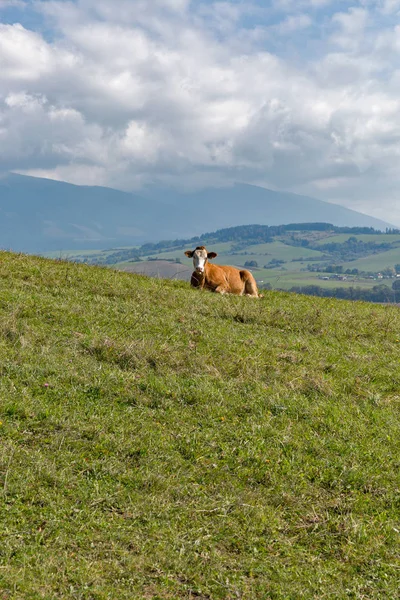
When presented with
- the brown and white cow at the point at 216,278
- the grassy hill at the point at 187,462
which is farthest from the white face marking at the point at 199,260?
the grassy hill at the point at 187,462

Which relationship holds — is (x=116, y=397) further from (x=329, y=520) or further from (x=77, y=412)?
(x=329, y=520)

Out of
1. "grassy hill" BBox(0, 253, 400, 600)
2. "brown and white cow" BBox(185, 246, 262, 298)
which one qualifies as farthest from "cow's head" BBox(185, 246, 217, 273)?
"grassy hill" BBox(0, 253, 400, 600)

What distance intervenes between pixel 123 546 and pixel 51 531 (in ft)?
2.67

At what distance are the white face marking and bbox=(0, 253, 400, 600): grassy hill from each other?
25.5 ft

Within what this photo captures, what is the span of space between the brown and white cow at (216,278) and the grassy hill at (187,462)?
7815 millimetres

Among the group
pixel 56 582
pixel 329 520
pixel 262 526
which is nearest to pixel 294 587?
pixel 262 526

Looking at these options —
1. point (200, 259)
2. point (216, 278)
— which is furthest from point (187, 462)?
point (200, 259)

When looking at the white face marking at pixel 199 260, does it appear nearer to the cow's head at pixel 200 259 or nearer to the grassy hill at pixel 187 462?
the cow's head at pixel 200 259

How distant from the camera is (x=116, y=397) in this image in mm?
9180

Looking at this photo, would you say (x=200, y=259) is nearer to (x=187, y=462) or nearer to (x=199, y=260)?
(x=199, y=260)

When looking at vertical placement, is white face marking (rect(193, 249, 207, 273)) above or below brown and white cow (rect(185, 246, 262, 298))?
above

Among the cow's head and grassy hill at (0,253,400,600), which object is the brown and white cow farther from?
grassy hill at (0,253,400,600)

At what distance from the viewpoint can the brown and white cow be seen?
21.5m

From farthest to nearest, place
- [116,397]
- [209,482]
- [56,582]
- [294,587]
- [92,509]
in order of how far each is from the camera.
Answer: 1. [116,397]
2. [209,482]
3. [92,509]
4. [294,587]
5. [56,582]
